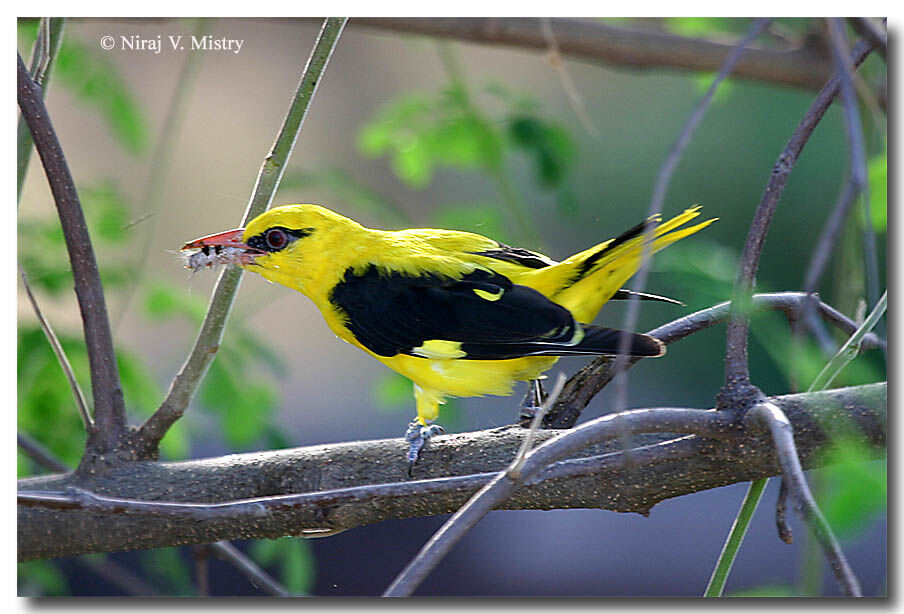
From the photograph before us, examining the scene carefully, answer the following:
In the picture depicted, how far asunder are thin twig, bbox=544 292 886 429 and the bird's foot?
17 centimetres

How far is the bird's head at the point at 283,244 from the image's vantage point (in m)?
1.36

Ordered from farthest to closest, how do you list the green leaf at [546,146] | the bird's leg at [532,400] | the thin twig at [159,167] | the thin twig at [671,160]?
the green leaf at [546,146]
the thin twig at [159,167]
the bird's leg at [532,400]
the thin twig at [671,160]

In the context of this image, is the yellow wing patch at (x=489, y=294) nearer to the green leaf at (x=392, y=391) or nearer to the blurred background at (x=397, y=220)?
the blurred background at (x=397, y=220)

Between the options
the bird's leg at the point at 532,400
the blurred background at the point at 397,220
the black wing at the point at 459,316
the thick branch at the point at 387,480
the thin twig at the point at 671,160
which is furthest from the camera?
the blurred background at the point at 397,220

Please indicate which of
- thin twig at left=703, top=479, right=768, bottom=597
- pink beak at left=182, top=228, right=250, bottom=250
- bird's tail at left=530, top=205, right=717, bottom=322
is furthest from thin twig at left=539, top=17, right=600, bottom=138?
thin twig at left=703, top=479, right=768, bottom=597

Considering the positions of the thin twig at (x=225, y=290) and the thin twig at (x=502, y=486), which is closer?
the thin twig at (x=502, y=486)

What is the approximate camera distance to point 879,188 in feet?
4.89

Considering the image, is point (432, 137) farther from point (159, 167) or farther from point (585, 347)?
point (585, 347)

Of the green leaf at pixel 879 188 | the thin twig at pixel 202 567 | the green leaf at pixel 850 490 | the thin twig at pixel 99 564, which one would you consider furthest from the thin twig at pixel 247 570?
the green leaf at pixel 879 188

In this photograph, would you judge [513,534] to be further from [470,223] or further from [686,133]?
[686,133]

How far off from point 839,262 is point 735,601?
0.60 metres

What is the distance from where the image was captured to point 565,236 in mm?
1476

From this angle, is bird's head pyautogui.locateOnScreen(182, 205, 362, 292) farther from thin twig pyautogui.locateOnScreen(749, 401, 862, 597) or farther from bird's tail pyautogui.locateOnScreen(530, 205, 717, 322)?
thin twig pyautogui.locateOnScreen(749, 401, 862, 597)

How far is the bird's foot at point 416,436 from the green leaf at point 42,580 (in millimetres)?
751
